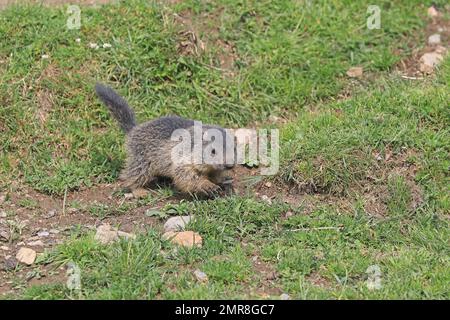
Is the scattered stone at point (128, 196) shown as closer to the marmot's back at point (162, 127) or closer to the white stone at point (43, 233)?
the marmot's back at point (162, 127)

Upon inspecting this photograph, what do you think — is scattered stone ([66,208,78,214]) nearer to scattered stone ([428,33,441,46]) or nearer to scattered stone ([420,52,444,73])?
scattered stone ([420,52,444,73])

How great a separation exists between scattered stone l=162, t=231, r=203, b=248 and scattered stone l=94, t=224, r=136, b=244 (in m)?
0.27

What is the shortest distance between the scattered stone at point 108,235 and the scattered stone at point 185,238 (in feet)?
0.87

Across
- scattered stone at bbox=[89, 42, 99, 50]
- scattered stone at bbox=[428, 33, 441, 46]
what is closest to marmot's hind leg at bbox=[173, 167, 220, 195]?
scattered stone at bbox=[89, 42, 99, 50]

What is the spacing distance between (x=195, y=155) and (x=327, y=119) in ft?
4.15

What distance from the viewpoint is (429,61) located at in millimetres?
8117

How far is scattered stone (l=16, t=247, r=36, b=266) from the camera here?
566cm

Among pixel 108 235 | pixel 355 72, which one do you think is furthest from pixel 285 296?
pixel 355 72

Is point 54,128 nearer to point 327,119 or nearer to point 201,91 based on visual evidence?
point 201,91

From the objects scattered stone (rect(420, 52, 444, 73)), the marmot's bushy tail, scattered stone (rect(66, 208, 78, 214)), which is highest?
scattered stone (rect(420, 52, 444, 73))

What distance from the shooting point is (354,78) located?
26.3 ft
